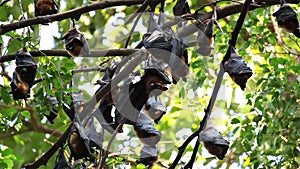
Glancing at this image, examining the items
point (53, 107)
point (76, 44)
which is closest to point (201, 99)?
point (53, 107)

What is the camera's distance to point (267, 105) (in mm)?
3037

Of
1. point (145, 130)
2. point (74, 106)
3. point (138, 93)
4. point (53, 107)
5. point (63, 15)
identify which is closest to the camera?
point (138, 93)

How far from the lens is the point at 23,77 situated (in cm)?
179

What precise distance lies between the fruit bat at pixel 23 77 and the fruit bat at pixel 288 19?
73 cm

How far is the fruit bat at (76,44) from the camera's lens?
1.92m

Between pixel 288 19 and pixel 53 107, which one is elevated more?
pixel 288 19

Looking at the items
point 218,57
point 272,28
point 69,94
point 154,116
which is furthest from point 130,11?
point 154,116

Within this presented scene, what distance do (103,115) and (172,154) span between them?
2.06 m

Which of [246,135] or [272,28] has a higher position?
[272,28]

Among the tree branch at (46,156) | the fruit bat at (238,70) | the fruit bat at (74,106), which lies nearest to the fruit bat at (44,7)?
the fruit bat at (74,106)

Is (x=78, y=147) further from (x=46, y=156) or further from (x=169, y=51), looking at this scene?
(x=169, y=51)

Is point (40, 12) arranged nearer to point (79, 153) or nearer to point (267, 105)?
point (79, 153)

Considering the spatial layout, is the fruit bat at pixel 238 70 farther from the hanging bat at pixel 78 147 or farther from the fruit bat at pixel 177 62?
the hanging bat at pixel 78 147

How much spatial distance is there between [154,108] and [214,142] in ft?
0.78
